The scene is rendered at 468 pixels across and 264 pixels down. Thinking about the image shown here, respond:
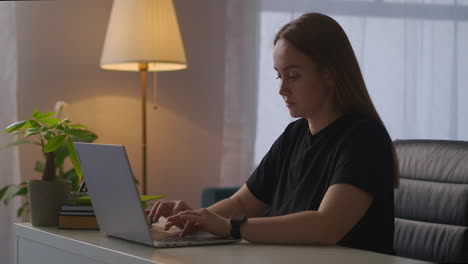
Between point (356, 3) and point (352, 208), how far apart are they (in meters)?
2.27

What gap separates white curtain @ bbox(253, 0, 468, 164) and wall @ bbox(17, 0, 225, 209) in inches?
24.8

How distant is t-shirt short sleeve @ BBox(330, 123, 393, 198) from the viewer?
62.9 inches

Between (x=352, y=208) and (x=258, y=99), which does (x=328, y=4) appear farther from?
(x=352, y=208)

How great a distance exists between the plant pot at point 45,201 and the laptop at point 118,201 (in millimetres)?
227

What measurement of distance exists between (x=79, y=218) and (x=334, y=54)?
2.46 ft

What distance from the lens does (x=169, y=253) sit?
1376 mm

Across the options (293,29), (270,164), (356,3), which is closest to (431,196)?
(270,164)

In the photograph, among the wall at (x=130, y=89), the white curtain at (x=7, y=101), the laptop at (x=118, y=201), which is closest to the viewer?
the laptop at (x=118, y=201)

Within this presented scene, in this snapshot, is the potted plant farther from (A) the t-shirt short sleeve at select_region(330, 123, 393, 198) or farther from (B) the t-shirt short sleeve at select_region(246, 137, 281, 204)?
(A) the t-shirt short sleeve at select_region(330, 123, 393, 198)

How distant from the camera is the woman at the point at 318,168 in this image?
5.05 ft

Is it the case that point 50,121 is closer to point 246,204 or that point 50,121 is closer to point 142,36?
point 246,204

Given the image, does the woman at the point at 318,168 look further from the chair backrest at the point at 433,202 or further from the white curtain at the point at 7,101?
the white curtain at the point at 7,101

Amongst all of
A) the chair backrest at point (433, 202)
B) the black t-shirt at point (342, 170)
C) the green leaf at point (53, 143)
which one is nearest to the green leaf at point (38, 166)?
the green leaf at point (53, 143)

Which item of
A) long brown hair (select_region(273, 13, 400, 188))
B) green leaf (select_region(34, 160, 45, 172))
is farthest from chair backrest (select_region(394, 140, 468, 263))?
green leaf (select_region(34, 160, 45, 172))
